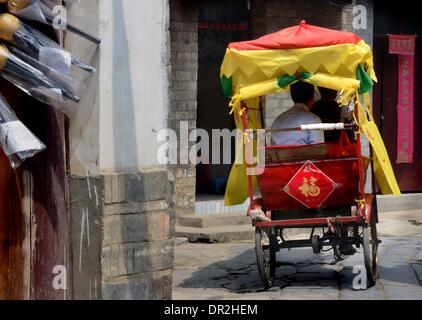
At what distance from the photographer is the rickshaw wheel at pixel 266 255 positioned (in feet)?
28.9

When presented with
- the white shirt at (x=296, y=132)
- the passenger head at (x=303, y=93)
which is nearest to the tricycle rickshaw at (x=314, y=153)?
the white shirt at (x=296, y=132)

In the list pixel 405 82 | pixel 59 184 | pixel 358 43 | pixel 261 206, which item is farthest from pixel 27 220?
pixel 405 82

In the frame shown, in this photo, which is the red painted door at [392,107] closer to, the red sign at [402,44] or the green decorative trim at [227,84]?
the red sign at [402,44]

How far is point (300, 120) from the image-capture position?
9008 mm

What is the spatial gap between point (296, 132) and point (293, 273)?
175 centimetres

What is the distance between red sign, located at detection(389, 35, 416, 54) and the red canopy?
21.5ft

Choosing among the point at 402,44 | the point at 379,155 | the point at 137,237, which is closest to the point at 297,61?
the point at 379,155

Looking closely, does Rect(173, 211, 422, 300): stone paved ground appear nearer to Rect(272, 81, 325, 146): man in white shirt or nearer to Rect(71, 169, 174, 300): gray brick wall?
Rect(272, 81, 325, 146): man in white shirt

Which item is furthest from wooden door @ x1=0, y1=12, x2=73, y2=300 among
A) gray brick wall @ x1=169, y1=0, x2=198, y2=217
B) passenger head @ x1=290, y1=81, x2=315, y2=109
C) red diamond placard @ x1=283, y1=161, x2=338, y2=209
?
gray brick wall @ x1=169, y1=0, x2=198, y2=217

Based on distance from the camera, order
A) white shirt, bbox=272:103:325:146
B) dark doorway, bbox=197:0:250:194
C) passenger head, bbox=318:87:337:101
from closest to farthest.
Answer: white shirt, bbox=272:103:325:146, passenger head, bbox=318:87:337:101, dark doorway, bbox=197:0:250:194

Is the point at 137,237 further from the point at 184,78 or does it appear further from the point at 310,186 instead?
the point at 184,78

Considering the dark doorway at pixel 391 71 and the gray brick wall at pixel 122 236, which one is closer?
the gray brick wall at pixel 122 236

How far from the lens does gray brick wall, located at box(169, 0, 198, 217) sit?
42.5 feet

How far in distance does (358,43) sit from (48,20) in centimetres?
407
